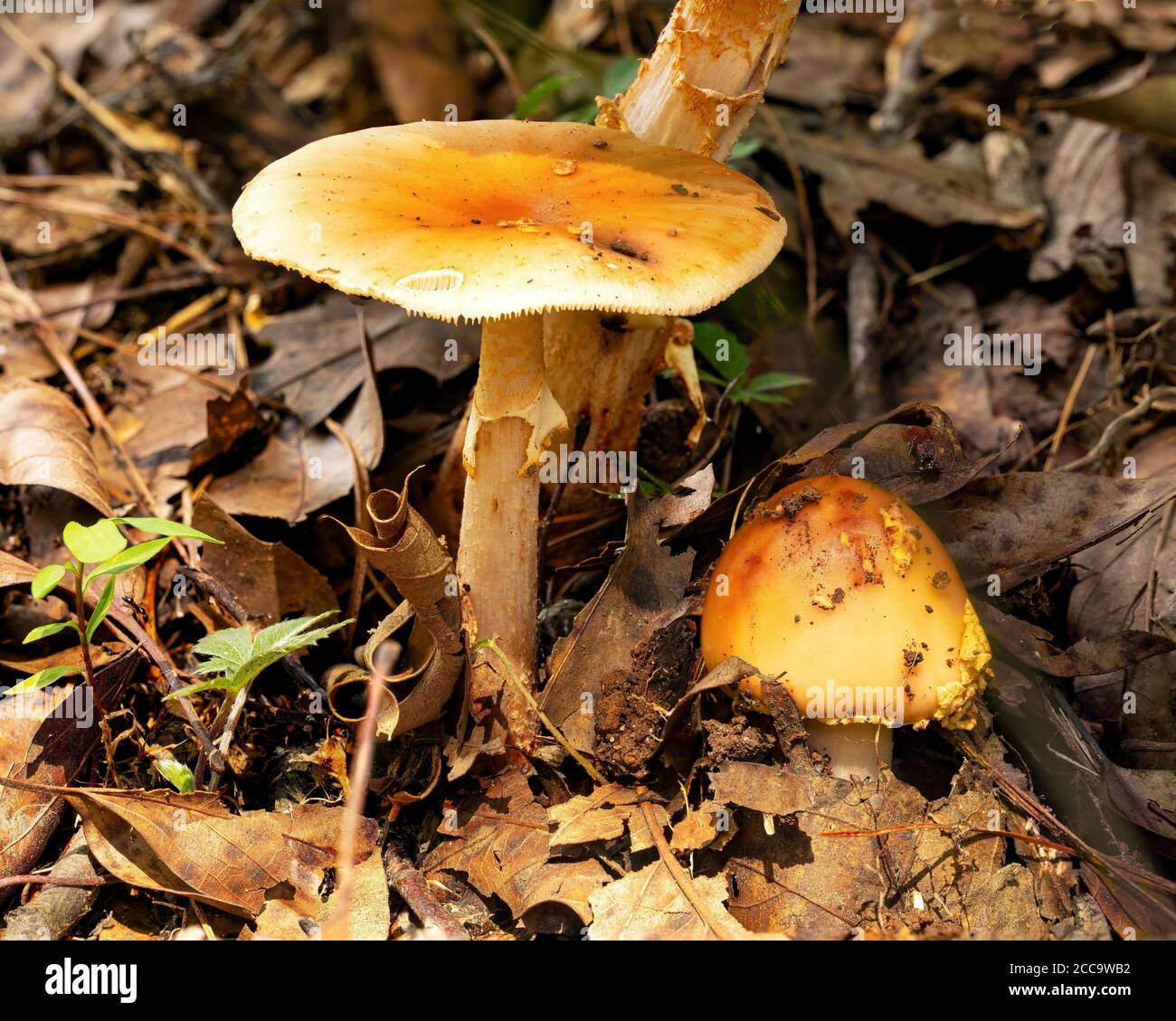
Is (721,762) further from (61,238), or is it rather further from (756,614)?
(61,238)

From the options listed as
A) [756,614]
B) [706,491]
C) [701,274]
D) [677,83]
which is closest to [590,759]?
[756,614]

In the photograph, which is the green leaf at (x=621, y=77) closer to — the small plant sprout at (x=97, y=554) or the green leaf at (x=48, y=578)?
the small plant sprout at (x=97, y=554)

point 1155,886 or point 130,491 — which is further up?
point 130,491

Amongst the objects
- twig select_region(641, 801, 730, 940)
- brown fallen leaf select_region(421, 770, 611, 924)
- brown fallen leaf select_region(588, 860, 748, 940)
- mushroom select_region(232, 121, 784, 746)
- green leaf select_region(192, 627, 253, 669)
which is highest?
mushroom select_region(232, 121, 784, 746)

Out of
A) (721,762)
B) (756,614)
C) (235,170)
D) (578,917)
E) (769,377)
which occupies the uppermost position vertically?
(235,170)

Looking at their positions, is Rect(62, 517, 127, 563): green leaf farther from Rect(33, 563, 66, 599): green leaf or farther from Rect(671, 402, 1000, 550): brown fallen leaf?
Rect(671, 402, 1000, 550): brown fallen leaf

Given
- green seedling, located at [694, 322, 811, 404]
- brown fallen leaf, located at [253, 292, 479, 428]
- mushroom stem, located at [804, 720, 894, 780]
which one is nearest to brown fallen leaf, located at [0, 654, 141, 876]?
brown fallen leaf, located at [253, 292, 479, 428]

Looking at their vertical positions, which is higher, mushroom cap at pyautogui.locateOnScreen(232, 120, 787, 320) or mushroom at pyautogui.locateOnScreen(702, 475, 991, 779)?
mushroom cap at pyautogui.locateOnScreen(232, 120, 787, 320)
